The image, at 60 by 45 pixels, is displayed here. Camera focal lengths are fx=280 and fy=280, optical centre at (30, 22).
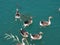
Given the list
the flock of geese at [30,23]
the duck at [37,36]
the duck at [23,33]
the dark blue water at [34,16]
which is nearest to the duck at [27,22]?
the flock of geese at [30,23]

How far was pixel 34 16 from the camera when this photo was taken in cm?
1276

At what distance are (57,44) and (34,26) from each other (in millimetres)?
1546

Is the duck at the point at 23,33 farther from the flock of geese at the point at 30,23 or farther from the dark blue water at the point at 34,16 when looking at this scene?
the dark blue water at the point at 34,16

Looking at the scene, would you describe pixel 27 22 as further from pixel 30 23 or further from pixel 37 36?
pixel 37 36

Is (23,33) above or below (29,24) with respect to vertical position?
below

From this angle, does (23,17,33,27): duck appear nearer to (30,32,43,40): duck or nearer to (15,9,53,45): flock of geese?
(15,9,53,45): flock of geese

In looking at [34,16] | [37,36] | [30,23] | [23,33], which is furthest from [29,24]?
[37,36]

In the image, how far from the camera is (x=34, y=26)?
39.1 ft

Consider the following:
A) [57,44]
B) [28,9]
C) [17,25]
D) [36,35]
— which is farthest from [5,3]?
[57,44]

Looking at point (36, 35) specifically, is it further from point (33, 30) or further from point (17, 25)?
point (17, 25)

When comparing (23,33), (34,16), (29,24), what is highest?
(34,16)

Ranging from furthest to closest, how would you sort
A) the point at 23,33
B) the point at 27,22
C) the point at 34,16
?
the point at 34,16 < the point at 27,22 < the point at 23,33

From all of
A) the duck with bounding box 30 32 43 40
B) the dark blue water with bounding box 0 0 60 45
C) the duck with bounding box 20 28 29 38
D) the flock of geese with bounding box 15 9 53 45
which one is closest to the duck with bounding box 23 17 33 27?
the flock of geese with bounding box 15 9 53 45

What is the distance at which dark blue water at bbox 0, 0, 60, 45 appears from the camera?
1120cm
